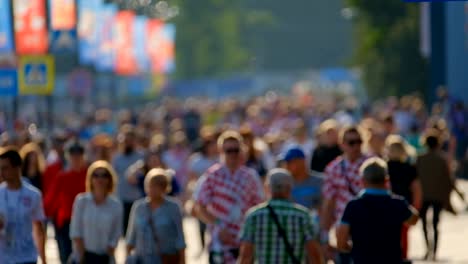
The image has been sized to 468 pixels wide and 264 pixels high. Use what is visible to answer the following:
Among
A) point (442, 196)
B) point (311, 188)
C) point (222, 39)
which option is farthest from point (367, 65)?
point (222, 39)

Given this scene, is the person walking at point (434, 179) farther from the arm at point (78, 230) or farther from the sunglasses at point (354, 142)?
the arm at point (78, 230)

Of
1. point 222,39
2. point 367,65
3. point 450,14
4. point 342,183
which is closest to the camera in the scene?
point 342,183

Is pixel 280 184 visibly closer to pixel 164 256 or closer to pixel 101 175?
pixel 164 256

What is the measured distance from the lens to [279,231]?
1188 cm

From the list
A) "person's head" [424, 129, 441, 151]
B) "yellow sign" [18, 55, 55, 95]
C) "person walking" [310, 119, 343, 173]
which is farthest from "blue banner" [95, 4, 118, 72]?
"person walking" [310, 119, 343, 173]

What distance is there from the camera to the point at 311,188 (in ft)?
49.4

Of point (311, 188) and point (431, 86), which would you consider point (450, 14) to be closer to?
point (431, 86)

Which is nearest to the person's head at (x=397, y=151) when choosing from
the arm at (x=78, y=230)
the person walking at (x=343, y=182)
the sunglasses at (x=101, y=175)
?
the person walking at (x=343, y=182)

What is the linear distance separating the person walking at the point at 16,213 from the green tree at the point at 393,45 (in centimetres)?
3975

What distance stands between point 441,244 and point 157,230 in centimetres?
1048

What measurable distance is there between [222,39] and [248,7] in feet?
148

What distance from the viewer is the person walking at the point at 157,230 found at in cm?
1338

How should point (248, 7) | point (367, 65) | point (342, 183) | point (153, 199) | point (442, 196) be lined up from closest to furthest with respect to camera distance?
point (153, 199) → point (342, 183) → point (442, 196) → point (367, 65) → point (248, 7)

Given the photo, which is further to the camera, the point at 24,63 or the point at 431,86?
the point at 431,86
